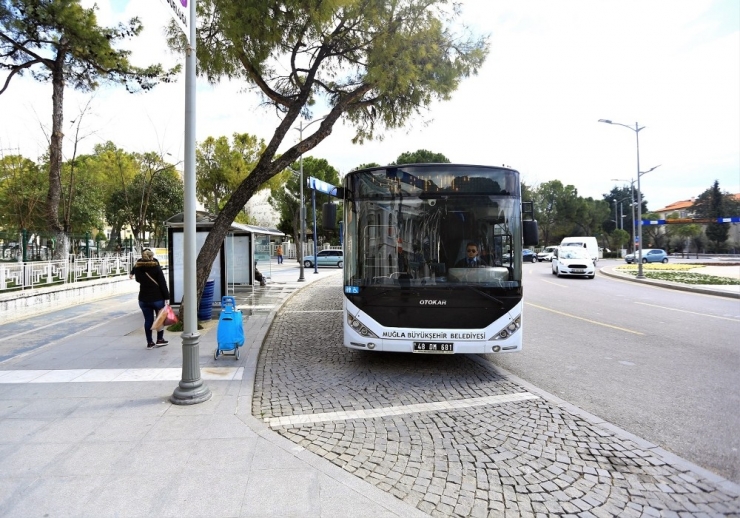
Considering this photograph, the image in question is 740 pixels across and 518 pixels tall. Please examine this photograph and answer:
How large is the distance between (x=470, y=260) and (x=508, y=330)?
1.02 m

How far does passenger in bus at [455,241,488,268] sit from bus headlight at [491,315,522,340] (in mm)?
817

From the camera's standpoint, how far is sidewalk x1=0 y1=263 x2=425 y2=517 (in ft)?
8.99

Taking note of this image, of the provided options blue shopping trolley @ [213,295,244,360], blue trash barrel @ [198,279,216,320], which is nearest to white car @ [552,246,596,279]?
blue trash barrel @ [198,279,216,320]

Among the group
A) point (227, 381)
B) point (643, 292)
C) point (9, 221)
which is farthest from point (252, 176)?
point (9, 221)

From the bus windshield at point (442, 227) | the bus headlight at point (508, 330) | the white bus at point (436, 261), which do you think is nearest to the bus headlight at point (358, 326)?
the white bus at point (436, 261)

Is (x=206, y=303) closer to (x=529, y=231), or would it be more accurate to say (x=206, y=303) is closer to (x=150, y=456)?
(x=150, y=456)

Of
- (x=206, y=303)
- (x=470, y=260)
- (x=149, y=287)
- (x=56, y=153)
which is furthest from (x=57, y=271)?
(x=470, y=260)

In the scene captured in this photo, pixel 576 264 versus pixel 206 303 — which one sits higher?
pixel 576 264

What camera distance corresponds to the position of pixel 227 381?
539 centimetres

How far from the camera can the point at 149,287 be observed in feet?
23.1

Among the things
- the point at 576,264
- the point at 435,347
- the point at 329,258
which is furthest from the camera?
the point at 329,258

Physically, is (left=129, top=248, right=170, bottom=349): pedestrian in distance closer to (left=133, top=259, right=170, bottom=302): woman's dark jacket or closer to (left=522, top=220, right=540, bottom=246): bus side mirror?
(left=133, top=259, right=170, bottom=302): woman's dark jacket

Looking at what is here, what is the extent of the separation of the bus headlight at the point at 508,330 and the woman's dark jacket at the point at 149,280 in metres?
5.41

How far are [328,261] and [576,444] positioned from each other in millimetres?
31055
